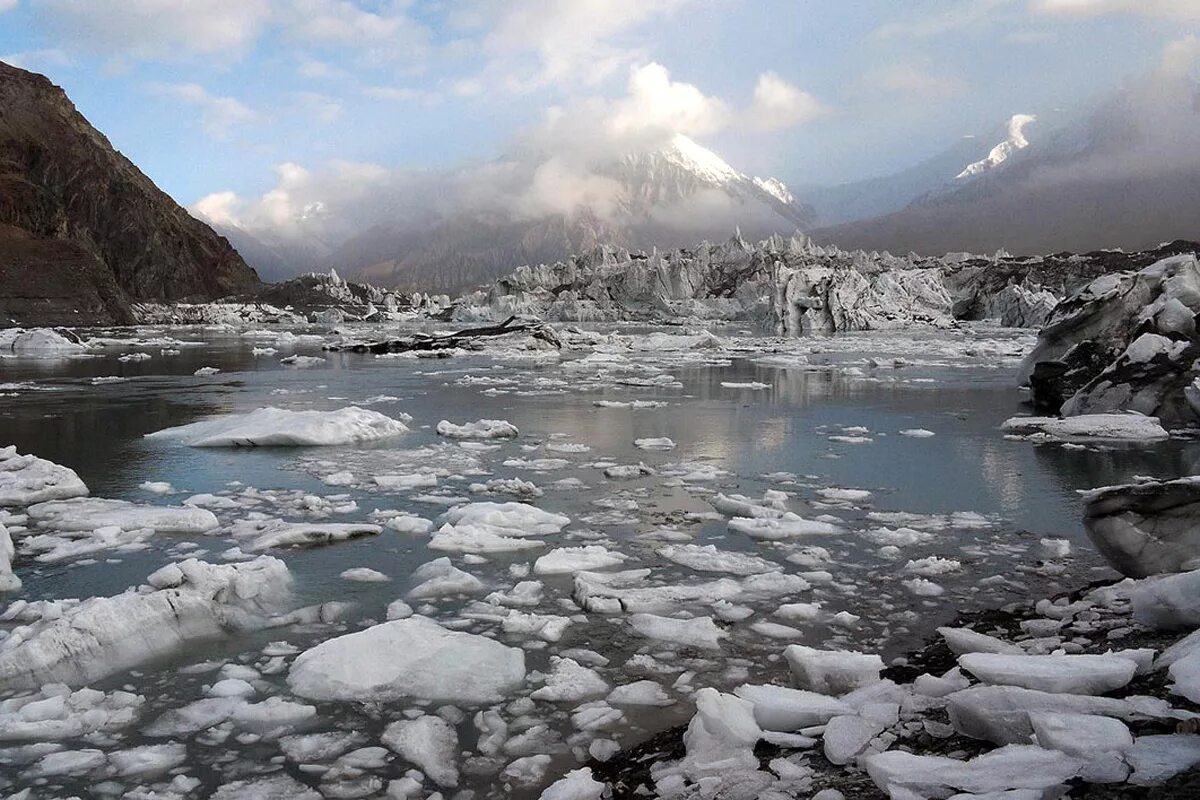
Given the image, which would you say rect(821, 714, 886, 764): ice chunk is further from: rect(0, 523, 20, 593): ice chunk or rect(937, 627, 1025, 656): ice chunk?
rect(0, 523, 20, 593): ice chunk

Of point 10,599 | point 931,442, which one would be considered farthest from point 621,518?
point 931,442

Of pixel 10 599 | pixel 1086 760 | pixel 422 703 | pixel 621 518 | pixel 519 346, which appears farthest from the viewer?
pixel 519 346

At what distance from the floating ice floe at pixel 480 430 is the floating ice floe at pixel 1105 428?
7.64 metres

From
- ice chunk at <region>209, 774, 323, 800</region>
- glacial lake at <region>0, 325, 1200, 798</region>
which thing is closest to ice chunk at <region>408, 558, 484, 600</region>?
glacial lake at <region>0, 325, 1200, 798</region>

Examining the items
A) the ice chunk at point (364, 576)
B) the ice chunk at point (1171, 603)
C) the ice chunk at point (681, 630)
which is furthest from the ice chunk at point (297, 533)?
the ice chunk at point (1171, 603)

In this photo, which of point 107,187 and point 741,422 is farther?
point 107,187

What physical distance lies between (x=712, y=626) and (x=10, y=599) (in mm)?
4374

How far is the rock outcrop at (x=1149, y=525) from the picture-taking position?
497 centimetres

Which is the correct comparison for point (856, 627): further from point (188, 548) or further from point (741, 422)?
point (741, 422)

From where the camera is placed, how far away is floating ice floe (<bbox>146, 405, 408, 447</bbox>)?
10867 millimetres

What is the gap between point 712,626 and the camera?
4750 millimetres

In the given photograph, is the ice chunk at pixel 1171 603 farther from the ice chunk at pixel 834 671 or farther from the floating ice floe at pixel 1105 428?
the floating ice floe at pixel 1105 428

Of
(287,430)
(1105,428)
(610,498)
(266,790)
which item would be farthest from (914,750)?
(1105,428)

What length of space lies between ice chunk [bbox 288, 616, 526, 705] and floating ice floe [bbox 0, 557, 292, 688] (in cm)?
88
